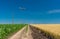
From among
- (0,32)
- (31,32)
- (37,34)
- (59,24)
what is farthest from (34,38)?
(0,32)

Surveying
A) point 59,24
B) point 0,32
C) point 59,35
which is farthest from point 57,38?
point 0,32

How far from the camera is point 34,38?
6.45m

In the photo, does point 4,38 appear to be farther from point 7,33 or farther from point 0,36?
point 7,33

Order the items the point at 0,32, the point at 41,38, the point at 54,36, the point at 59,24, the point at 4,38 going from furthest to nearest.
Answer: the point at 0,32, the point at 4,38, the point at 59,24, the point at 41,38, the point at 54,36

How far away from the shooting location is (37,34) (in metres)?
6.51

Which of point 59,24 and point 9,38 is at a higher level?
point 59,24

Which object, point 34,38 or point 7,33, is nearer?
point 34,38

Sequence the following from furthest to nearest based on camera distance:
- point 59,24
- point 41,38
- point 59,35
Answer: point 59,24
point 41,38
point 59,35

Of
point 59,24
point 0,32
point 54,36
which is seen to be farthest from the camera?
point 0,32

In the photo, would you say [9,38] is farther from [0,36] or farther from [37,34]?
[37,34]

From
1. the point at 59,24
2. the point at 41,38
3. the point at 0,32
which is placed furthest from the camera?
the point at 0,32

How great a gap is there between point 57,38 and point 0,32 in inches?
168

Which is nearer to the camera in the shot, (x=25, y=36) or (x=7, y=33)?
(x=25, y=36)

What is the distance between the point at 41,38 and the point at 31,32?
944mm
